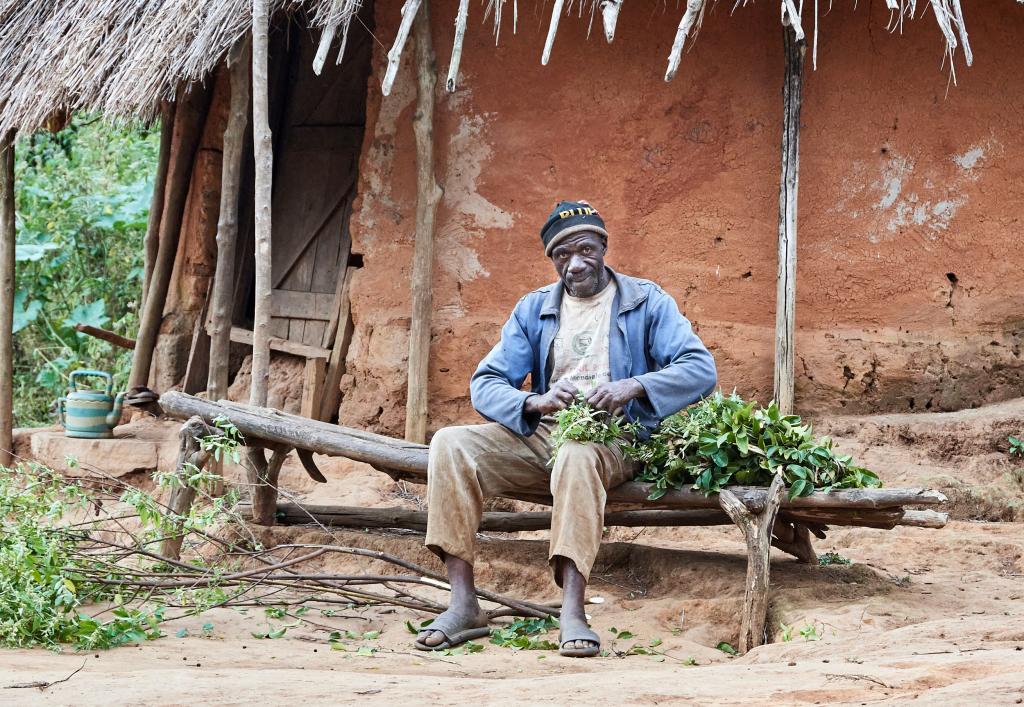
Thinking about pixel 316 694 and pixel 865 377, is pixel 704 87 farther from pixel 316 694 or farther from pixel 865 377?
pixel 316 694

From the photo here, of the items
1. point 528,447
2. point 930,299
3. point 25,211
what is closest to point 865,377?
point 930,299

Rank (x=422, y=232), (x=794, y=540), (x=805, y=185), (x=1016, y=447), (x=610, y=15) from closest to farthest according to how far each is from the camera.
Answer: (x=794, y=540), (x=610, y=15), (x=1016, y=447), (x=805, y=185), (x=422, y=232)

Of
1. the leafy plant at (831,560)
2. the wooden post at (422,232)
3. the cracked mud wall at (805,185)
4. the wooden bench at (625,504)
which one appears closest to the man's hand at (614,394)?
the wooden bench at (625,504)

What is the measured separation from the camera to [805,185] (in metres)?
6.03

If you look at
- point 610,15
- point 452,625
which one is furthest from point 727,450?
point 610,15

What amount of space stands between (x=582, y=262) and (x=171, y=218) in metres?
4.29

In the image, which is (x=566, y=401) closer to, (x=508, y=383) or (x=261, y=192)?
(x=508, y=383)

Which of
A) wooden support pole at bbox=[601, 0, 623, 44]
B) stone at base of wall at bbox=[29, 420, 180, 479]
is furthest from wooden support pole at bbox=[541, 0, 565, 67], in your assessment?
stone at base of wall at bbox=[29, 420, 180, 479]

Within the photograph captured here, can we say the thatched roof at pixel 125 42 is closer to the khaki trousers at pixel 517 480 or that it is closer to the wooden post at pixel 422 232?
the wooden post at pixel 422 232

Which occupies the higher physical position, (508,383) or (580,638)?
(508,383)

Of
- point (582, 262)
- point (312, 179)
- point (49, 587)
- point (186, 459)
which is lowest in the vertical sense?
point (49, 587)

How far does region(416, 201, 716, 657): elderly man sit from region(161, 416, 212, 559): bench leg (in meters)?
1.19

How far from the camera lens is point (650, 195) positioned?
6109mm

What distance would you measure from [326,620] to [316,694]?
1.39m
